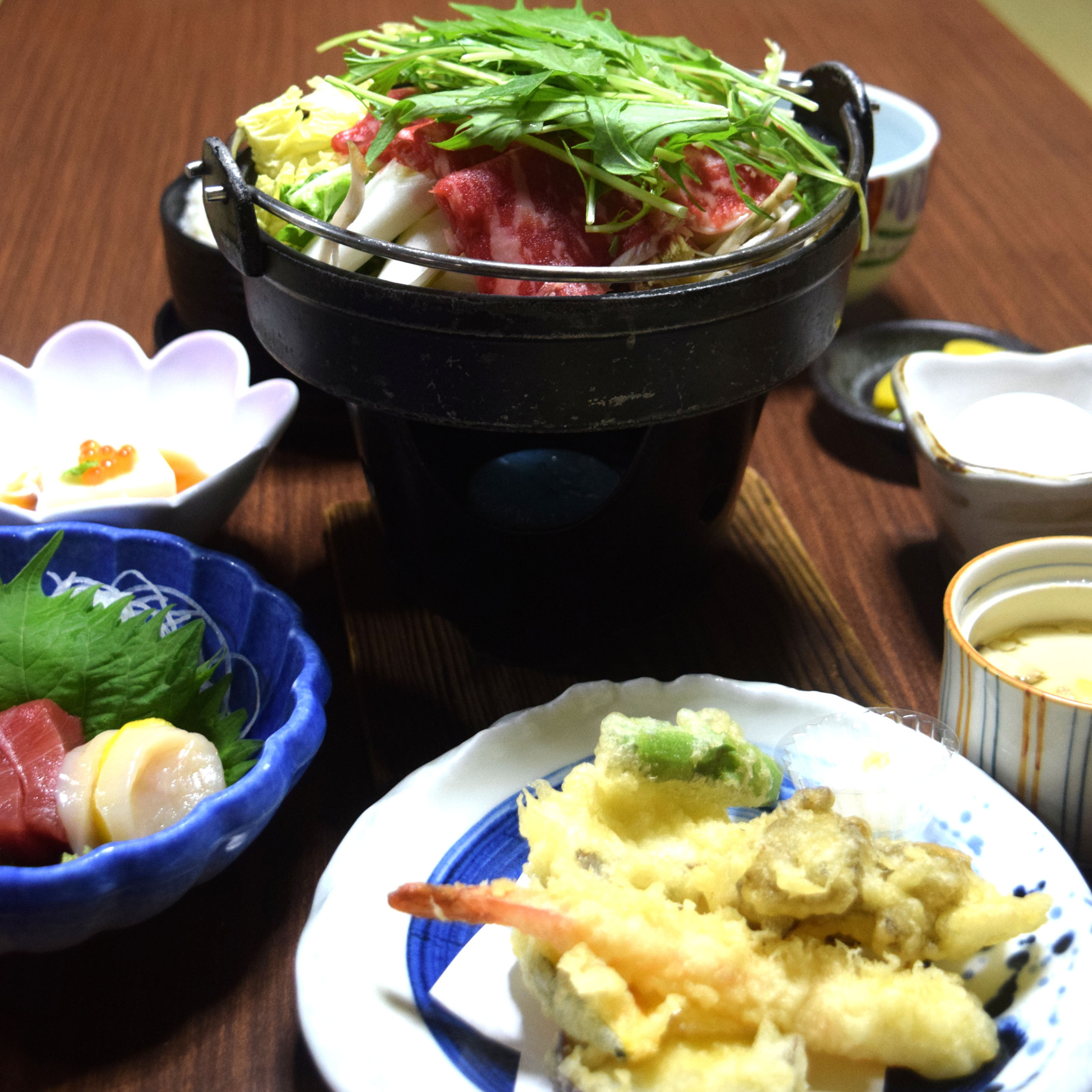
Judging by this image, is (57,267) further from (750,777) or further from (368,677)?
(750,777)

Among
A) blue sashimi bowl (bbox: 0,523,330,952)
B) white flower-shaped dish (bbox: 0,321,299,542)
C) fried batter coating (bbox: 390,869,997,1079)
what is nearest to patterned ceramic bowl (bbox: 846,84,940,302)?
white flower-shaped dish (bbox: 0,321,299,542)

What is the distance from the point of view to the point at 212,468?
1514 millimetres

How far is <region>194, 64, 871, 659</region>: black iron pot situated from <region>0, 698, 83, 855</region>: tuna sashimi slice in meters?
0.42

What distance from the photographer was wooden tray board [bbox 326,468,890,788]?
126 centimetres

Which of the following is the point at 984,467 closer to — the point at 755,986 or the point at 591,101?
the point at 591,101

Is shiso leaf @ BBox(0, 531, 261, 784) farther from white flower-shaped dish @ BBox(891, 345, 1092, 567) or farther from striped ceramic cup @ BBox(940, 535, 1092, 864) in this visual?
white flower-shaped dish @ BBox(891, 345, 1092, 567)

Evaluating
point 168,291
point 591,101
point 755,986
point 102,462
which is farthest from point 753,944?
point 168,291

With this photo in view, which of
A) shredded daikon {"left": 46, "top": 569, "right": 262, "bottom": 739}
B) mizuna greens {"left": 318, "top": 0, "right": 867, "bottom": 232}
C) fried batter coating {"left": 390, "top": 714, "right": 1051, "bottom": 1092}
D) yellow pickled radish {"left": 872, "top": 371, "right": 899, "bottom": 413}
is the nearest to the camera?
fried batter coating {"left": 390, "top": 714, "right": 1051, "bottom": 1092}

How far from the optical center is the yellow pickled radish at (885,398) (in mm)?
1763

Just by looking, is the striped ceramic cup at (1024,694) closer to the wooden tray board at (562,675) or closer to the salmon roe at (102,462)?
the wooden tray board at (562,675)

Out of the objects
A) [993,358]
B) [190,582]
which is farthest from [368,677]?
[993,358]

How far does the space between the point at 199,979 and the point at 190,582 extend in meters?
0.43

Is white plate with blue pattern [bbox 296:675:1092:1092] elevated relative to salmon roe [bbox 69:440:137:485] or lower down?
elevated

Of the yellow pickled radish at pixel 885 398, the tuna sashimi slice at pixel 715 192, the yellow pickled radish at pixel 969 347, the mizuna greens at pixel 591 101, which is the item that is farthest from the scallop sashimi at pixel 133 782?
the yellow pickled radish at pixel 969 347
